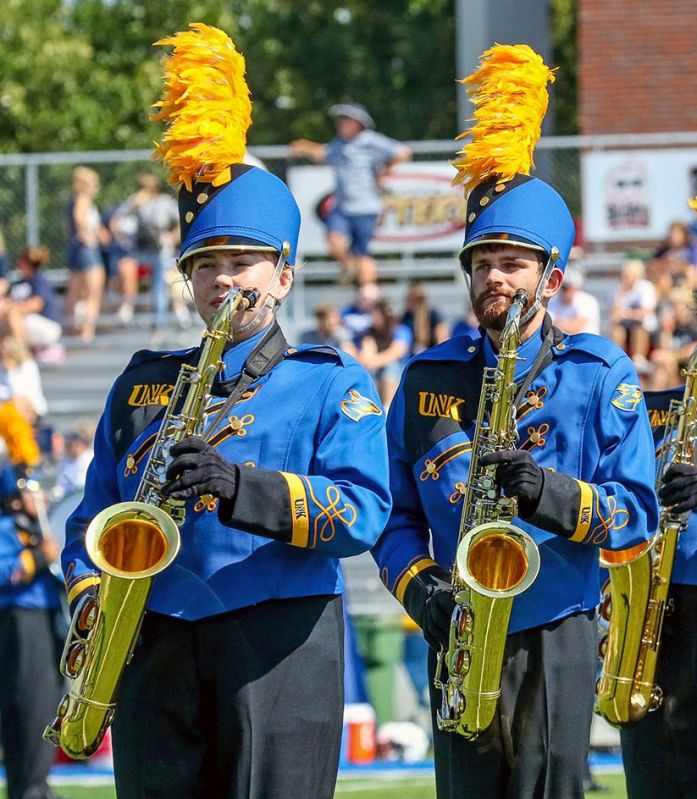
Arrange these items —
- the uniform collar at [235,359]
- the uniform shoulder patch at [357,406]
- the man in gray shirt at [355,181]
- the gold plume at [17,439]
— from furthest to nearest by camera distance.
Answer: the man in gray shirt at [355,181]
the gold plume at [17,439]
the uniform collar at [235,359]
the uniform shoulder patch at [357,406]

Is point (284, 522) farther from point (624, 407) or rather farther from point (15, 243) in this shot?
point (15, 243)

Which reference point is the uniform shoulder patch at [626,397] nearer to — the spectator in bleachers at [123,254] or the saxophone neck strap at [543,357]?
the saxophone neck strap at [543,357]

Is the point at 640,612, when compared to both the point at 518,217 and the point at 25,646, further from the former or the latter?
the point at 25,646

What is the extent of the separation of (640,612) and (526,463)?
1.17 meters

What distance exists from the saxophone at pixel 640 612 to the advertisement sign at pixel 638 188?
10.4 meters

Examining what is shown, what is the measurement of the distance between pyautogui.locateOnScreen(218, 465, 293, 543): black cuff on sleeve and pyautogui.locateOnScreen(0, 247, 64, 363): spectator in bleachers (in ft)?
36.8

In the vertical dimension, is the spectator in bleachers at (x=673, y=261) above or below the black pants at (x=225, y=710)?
below

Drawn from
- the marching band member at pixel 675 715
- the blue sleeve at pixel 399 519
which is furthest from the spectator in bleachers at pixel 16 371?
the blue sleeve at pixel 399 519

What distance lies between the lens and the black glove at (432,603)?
15.6ft

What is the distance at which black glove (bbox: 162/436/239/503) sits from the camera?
4.28 metres

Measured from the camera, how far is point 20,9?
35.9 metres

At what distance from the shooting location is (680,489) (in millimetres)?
5262

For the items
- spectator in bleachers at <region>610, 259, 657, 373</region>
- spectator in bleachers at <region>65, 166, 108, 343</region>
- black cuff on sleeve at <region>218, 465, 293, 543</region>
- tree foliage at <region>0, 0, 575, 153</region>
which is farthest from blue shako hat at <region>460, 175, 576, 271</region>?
tree foliage at <region>0, 0, 575, 153</region>

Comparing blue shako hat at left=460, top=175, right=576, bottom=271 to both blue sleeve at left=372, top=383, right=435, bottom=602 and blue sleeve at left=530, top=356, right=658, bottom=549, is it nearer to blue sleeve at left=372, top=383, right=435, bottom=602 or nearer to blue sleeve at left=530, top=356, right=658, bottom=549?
blue sleeve at left=530, top=356, right=658, bottom=549
